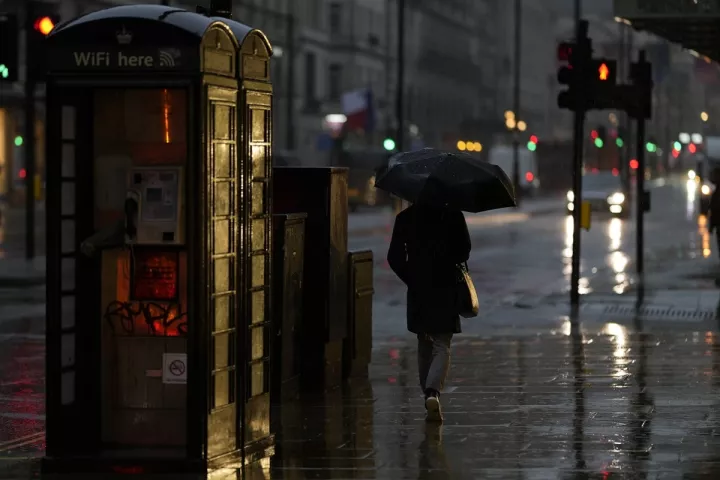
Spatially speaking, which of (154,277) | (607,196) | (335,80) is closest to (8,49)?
(154,277)

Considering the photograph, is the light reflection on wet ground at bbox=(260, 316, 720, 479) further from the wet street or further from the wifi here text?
the wifi here text

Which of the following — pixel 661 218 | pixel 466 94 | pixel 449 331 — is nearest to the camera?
pixel 449 331

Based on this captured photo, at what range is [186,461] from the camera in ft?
30.0

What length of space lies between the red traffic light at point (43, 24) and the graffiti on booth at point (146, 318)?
1698 centimetres

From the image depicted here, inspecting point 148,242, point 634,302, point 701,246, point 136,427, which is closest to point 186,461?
point 136,427

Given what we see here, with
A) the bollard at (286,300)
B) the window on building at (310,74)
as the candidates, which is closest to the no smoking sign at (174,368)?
the bollard at (286,300)

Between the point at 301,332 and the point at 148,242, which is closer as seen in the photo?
the point at 148,242

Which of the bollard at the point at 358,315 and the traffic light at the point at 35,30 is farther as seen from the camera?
the traffic light at the point at 35,30

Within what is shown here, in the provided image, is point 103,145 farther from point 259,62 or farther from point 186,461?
point 186,461

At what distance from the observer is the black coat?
11070 mm

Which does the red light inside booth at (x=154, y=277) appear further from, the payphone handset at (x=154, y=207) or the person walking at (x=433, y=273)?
the person walking at (x=433, y=273)

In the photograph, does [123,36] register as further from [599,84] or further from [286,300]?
[599,84]

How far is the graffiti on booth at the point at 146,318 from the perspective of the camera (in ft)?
31.2

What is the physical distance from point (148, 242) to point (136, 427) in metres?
1.05
